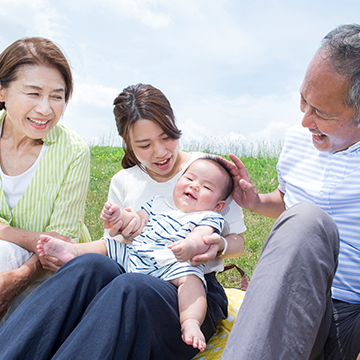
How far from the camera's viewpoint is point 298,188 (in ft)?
8.03

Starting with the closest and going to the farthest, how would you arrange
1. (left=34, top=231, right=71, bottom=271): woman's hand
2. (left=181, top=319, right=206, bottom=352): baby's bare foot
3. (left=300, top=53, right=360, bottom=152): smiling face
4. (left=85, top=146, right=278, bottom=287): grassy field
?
(left=181, top=319, right=206, bottom=352): baby's bare foot < (left=300, top=53, right=360, bottom=152): smiling face < (left=34, top=231, right=71, bottom=271): woman's hand < (left=85, top=146, right=278, bottom=287): grassy field

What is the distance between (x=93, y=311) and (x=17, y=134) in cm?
174

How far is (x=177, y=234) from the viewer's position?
226cm

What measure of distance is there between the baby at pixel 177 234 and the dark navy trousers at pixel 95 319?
155mm

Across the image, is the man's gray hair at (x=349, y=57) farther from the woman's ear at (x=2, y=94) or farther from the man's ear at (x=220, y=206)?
the woman's ear at (x=2, y=94)

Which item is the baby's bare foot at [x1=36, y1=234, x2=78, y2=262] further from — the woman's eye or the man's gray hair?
the man's gray hair

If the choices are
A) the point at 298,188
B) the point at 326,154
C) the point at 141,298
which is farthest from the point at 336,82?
the point at 141,298

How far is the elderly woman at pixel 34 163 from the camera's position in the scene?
8.52ft

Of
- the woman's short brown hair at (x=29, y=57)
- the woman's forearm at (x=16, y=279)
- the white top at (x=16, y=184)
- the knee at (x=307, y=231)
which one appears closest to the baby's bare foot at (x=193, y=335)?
the knee at (x=307, y=231)

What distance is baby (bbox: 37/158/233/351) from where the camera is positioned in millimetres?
2076

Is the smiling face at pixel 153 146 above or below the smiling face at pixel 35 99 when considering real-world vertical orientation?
below

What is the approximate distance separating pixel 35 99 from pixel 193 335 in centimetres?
184

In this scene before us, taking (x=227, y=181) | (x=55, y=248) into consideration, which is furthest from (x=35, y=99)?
(x=227, y=181)

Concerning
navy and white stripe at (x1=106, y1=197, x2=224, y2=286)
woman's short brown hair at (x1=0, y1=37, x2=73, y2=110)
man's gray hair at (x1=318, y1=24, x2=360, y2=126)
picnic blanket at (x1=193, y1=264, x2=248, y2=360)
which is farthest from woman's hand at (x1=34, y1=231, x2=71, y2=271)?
man's gray hair at (x1=318, y1=24, x2=360, y2=126)
